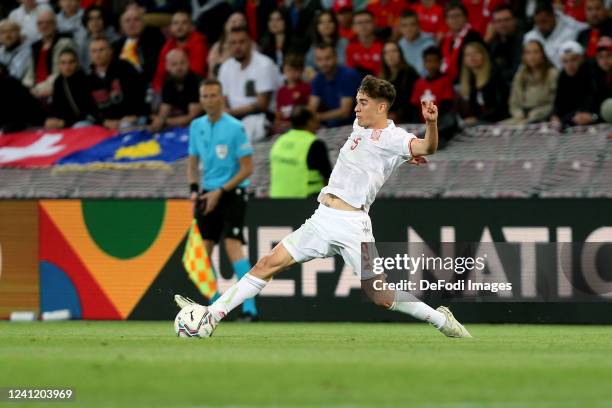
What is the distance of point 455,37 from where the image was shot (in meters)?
17.5

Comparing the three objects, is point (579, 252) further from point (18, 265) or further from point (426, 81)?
point (18, 265)

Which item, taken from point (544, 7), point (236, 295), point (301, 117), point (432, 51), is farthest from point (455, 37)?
point (236, 295)

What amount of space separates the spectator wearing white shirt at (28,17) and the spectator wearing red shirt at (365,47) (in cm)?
484

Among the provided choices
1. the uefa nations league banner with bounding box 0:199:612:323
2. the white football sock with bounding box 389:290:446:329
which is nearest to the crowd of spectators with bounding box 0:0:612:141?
the uefa nations league banner with bounding box 0:199:612:323

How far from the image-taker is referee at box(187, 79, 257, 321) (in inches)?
559

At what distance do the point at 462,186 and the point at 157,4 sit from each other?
6.71m

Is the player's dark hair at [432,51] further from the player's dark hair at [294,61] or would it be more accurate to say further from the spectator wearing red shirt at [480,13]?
the player's dark hair at [294,61]

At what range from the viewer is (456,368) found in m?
8.30

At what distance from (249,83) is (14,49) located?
4309mm

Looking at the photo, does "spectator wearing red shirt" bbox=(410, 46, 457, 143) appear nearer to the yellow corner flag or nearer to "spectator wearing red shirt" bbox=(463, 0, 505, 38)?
"spectator wearing red shirt" bbox=(463, 0, 505, 38)

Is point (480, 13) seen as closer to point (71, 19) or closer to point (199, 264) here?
point (199, 264)

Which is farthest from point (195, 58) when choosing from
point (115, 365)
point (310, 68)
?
point (115, 365)

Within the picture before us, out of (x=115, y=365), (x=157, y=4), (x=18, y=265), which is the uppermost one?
(x=157, y=4)

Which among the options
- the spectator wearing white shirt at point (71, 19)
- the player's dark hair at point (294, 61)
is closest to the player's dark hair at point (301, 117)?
the player's dark hair at point (294, 61)
